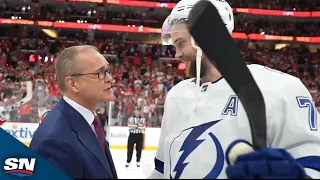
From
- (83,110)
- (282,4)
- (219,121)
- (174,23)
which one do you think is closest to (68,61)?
(83,110)

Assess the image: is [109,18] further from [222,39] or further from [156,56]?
[222,39]

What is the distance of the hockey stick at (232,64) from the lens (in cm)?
51

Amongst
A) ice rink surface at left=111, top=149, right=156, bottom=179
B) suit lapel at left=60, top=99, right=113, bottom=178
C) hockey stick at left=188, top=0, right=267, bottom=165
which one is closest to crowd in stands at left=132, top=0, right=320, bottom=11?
ice rink surface at left=111, top=149, right=156, bottom=179

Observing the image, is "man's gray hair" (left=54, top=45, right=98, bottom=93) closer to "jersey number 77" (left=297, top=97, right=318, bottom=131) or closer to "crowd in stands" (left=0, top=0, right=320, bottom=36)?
"jersey number 77" (left=297, top=97, right=318, bottom=131)

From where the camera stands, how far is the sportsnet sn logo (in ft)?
3.18

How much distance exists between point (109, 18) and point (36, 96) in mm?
10097

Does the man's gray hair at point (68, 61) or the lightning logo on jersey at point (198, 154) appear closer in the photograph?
the lightning logo on jersey at point (198, 154)

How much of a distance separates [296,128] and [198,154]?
0.21 metres

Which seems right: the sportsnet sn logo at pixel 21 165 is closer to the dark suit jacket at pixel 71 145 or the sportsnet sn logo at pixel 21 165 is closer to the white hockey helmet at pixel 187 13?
the dark suit jacket at pixel 71 145

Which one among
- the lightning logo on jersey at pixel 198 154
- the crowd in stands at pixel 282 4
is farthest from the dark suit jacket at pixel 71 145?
the crowd in stands at pixel 282 4

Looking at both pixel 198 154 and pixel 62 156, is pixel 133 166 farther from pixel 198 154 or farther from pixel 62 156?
pixel 198 154

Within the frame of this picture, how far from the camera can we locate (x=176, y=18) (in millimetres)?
1049

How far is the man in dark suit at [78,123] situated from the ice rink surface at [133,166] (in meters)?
3.03

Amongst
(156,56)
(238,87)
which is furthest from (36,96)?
(156,56)
